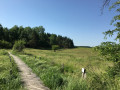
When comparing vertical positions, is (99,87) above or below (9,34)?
below

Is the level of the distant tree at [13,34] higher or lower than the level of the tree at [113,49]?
higher

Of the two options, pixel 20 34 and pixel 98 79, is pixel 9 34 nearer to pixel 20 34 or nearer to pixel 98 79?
pixel 20 34

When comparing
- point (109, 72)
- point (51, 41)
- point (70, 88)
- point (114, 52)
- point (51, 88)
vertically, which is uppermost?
point (51, 41)

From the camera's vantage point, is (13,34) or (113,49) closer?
(113,49)

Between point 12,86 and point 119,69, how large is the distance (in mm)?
4371

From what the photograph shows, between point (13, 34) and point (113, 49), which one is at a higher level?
point (13, 34)

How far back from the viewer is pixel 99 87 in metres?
3.87

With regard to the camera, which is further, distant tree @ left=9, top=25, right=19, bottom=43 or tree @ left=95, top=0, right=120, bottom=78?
distant tree @ left=9, top=25, right=19, bottom=43

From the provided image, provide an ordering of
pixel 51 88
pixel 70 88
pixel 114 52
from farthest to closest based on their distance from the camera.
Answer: pixel 51 88, pixel 70 88, pixel 114 52

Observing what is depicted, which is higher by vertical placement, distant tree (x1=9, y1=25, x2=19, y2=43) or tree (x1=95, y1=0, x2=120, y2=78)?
distant tree (x1=9, y1=25, x2=19, y2=43)

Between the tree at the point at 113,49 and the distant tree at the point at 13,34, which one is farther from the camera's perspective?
the distant tree at the point at 13,34

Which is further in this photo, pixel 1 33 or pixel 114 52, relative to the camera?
pixel 1 33

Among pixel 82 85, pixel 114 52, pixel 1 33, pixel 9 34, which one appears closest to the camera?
pixel 114 52

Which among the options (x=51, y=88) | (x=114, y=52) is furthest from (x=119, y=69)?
(x=51, y=88)
